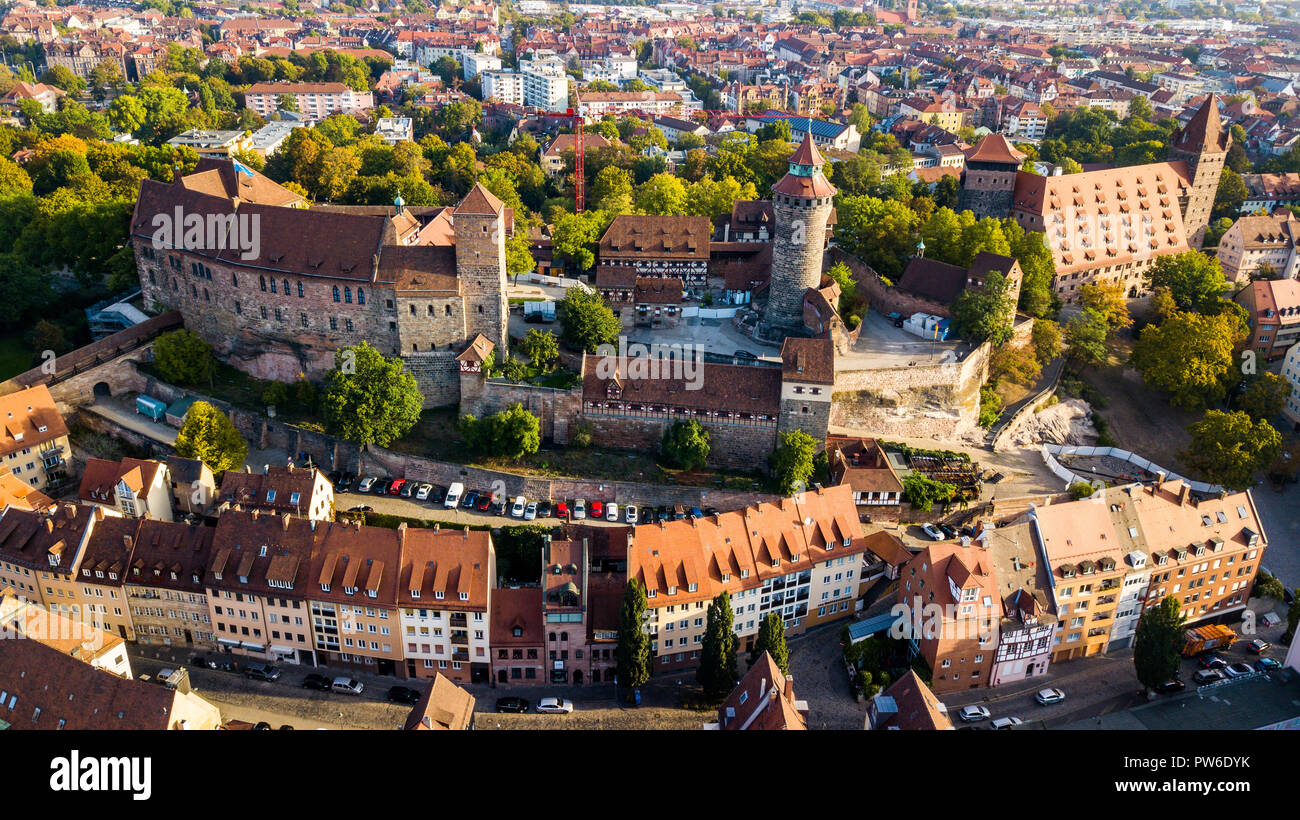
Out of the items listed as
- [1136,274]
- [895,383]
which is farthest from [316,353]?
[1136,274]

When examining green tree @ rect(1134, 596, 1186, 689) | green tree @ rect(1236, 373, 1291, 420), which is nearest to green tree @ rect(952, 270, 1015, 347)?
green tree @ rect(1236, 373, 1291, 420)

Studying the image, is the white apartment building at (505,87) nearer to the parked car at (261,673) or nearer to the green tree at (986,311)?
the green tree at (986,311)

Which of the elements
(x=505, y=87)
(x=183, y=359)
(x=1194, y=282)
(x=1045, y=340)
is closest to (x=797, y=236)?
(x=1045, y=340)

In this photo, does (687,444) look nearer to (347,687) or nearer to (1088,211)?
(347,687)

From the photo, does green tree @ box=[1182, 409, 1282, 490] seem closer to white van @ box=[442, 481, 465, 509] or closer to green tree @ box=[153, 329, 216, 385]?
white van @ box=[442, 481, 465, 509]

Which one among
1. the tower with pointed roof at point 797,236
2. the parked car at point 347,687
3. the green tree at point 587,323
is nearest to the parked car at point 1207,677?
the tower with pointed roof at point 797,236

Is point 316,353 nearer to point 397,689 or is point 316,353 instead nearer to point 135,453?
point 135,453
